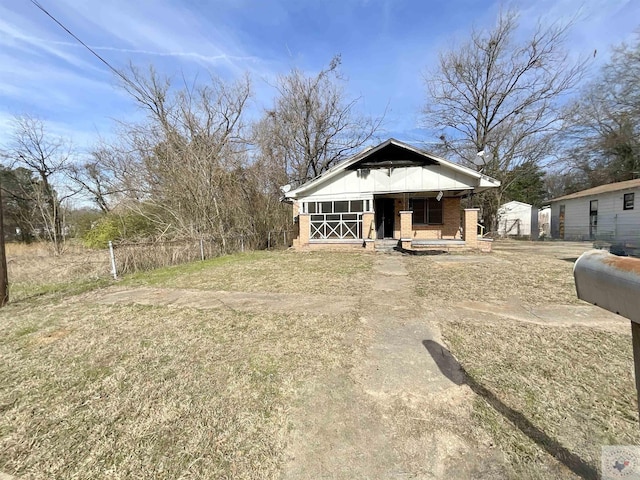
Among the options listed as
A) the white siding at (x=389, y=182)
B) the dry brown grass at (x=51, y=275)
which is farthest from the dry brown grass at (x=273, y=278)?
the white siding at (x=389, y=182)

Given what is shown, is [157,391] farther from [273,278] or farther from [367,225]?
[367,225]

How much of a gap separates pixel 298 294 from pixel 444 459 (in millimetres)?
4025

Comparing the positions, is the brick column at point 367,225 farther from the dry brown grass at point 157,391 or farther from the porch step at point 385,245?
the dry brown grass at point 157,391

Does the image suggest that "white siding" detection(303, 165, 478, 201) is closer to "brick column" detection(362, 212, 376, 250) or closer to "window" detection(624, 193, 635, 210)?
"brick column" detection(362, 212, 376, 250)

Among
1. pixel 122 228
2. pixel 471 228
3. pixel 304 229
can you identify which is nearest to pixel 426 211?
pixel 471 228

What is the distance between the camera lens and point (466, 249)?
11586 millimetres

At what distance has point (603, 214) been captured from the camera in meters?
16.9

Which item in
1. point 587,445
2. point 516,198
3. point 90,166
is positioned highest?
point 90,166

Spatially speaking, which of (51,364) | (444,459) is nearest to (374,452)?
(444,459)

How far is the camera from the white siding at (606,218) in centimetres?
1504

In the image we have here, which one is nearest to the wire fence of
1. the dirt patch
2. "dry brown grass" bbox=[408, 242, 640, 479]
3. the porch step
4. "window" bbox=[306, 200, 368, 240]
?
"window" bbox=[306, 200, 368, 240]

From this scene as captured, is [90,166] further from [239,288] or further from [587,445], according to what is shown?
[587,445]

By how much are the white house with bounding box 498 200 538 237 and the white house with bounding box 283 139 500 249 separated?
14328 mm

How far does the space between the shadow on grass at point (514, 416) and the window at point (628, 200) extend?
20.6m
